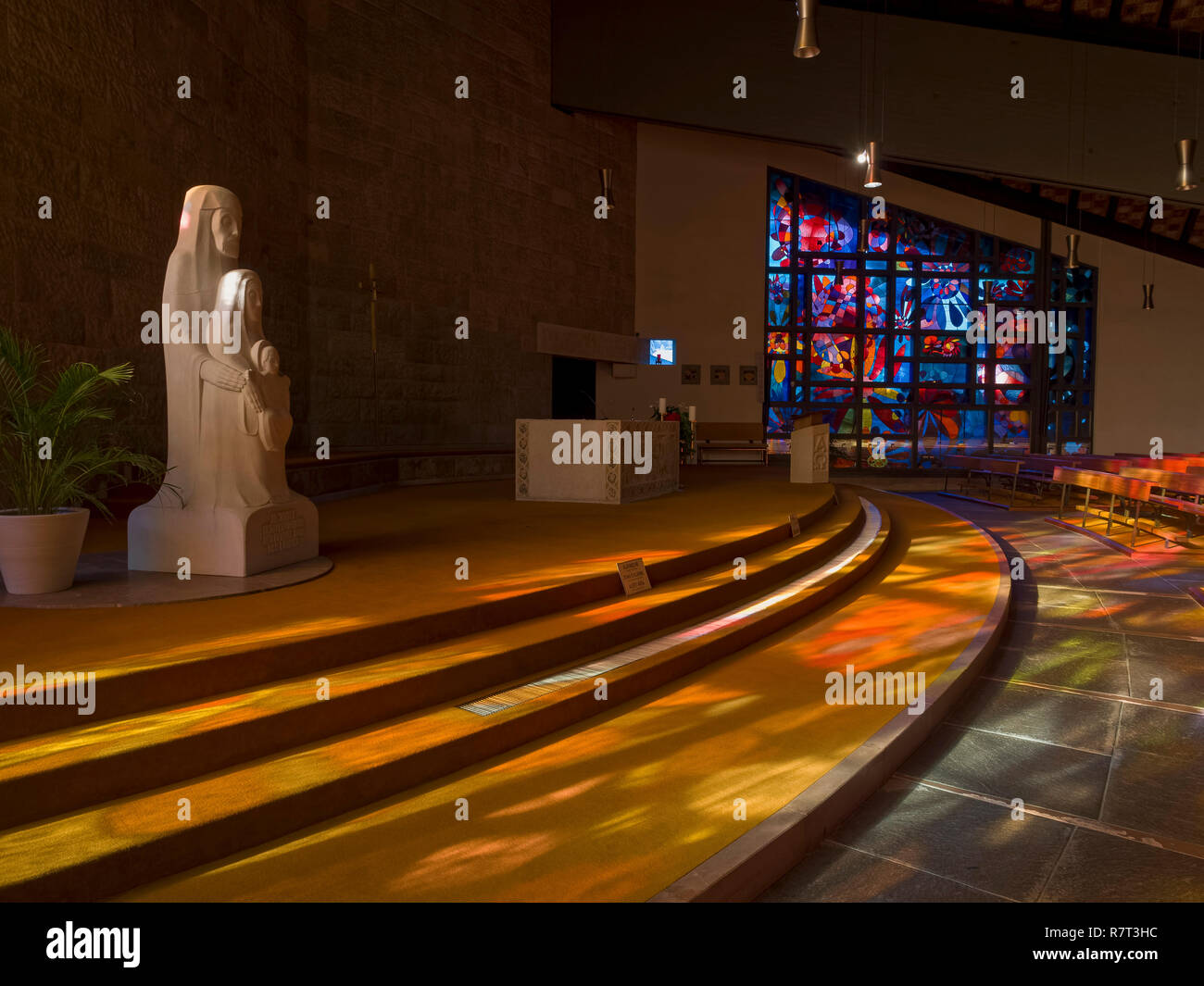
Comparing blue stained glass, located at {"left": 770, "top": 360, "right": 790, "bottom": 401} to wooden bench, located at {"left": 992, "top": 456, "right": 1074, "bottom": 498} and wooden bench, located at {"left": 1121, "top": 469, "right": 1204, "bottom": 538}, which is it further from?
wooden bench, located at {"left": 1121, "top": 469, "right": 1204, "bottom": 538}

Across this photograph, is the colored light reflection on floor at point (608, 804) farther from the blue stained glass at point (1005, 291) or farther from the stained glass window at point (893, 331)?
the blue stained glass at point (1005, 291)

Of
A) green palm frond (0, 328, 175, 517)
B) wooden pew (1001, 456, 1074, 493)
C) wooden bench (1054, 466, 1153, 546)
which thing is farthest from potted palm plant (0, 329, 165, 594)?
wooden pew (1001, 456, 1074, 493)

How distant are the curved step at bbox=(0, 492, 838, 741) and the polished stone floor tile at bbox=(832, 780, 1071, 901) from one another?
1308mm

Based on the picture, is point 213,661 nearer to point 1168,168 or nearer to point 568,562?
point 568,562

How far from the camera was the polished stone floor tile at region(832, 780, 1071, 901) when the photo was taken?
2.15 m

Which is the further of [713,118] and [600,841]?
[713,118]

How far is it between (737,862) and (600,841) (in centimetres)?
34

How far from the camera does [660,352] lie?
46.3 ft

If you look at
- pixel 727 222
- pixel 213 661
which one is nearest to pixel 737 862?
pixel 213 661

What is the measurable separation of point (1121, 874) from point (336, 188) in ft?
30.6

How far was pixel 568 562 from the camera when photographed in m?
4.31

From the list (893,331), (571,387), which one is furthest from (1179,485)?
(893,331)

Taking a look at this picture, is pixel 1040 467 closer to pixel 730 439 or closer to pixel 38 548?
pixel 730 439
